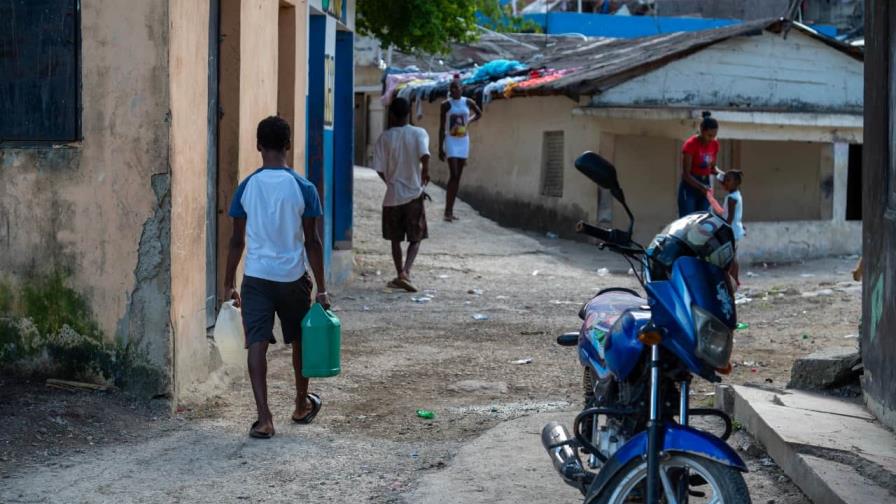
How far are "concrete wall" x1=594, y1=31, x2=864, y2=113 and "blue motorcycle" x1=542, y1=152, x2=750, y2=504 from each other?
12800 mm

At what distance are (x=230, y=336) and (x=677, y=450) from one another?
377 centimetres

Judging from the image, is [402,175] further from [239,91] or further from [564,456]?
[564,456]

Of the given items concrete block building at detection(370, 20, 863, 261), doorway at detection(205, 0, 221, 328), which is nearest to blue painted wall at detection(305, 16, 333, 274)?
doorway at detection(205, 0, 221, 328)

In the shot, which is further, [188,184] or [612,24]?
[612,24]

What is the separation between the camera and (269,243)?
19.4ft

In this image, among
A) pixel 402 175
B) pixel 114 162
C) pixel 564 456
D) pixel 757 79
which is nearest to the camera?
pixel 564 456

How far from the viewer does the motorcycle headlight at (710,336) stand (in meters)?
3.69

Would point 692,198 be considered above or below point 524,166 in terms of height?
below

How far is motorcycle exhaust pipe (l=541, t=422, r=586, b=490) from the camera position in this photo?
4273 mm

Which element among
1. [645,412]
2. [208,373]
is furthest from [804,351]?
[645,412]

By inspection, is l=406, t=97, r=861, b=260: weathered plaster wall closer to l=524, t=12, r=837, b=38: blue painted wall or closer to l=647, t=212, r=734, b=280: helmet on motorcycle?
l=524, t=12, r=837, b=38: blue painted wall

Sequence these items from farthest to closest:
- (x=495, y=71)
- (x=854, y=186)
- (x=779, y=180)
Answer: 1. (x=495, y=71)
2. (x=854, y=186)
3. (x=779, y=180)

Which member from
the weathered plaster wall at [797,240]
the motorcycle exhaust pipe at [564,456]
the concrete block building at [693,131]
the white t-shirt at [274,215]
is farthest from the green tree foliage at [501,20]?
the motorcycle exhaust pipe at [564,456]

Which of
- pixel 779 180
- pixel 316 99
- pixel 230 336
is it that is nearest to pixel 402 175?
pixel 316 99
